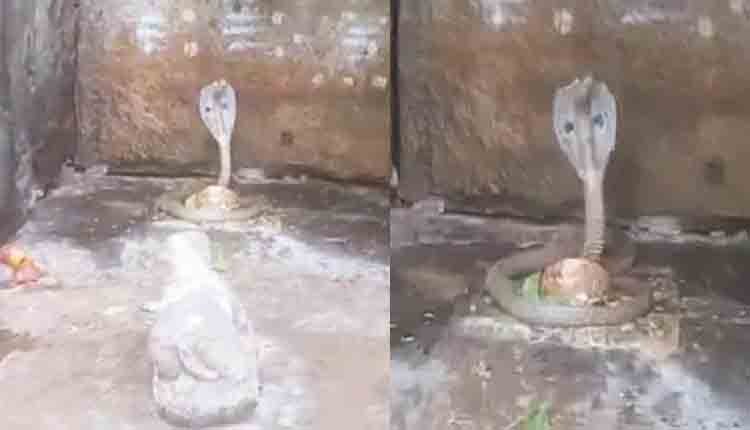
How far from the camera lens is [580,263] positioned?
252cm

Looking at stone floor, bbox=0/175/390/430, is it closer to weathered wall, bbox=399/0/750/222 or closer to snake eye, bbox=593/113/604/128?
weathered wall, bbox=399/0/750/222

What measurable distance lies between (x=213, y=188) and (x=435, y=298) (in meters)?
0.72

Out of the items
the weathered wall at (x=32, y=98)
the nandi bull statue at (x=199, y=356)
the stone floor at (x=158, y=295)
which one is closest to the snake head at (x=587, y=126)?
the stone floor at (x=158, y=295)

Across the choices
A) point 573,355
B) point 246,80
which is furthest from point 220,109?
point 573,355

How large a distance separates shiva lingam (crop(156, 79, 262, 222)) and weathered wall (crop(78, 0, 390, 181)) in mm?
98

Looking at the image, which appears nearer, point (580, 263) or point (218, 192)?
point (580, 263)

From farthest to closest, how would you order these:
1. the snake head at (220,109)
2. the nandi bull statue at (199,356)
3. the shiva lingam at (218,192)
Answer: the snake head at (220,109), the shiva lingam at (218,192), the nandi bull statue at (199,356)

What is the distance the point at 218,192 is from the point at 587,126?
34.9 inches

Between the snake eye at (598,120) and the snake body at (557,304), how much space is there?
260 millimetres

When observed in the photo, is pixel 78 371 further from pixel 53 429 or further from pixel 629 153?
pixel 629 153

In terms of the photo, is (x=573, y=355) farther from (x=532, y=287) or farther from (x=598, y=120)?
(x=598, y=120)

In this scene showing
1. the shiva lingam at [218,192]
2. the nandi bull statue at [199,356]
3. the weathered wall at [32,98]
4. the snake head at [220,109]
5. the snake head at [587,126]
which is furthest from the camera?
the snake head at [220,109]

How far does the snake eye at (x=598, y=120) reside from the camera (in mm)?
2648

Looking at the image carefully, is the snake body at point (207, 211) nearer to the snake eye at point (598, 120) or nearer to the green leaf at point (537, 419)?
the snake eye at point (598, 120)
